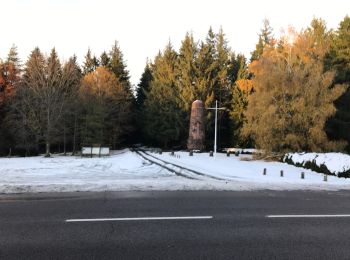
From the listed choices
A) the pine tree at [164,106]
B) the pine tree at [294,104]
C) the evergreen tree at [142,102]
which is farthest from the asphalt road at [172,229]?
the evergreen tree at [142,102]

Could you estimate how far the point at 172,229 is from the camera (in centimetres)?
729

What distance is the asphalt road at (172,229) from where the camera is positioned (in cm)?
583

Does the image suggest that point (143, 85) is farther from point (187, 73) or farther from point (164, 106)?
point (187, 73)

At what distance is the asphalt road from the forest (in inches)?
986

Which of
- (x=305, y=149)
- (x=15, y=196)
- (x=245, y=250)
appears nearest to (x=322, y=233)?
(x=245, y=250)

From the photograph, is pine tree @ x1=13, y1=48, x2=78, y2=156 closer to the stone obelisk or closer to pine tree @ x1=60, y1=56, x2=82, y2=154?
pine tree @ x1=60, y1=56, x2=82, y2=154

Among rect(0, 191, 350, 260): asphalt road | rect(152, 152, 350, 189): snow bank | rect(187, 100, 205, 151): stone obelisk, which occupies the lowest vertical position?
rect(0, 191, 350, 260): asphalt road

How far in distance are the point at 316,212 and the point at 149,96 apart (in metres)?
54.3

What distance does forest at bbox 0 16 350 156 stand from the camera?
3556 cm

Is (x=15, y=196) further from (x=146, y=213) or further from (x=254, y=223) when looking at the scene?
(x=254, y=223)

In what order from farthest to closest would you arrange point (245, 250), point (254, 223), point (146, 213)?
point (146, 213) < point (254, 223) < point (245, 250)

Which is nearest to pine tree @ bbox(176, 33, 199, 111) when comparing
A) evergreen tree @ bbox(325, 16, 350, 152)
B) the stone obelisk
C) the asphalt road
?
the stone obelisk

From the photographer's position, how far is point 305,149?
35781 mm

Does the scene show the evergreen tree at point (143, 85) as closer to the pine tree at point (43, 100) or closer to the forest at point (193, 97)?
the forest at point (193, 97)
